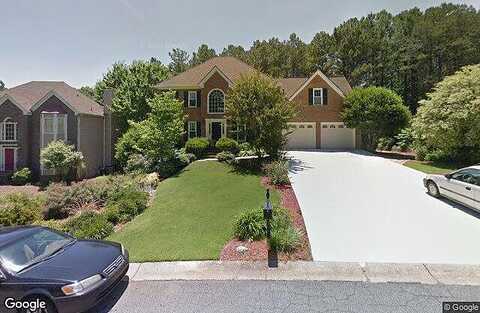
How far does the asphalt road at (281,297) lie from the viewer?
17.1 feet

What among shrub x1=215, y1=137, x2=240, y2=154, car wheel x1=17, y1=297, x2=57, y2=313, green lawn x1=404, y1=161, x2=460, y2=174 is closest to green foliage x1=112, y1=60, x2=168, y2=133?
shrub x1=215, y1=137, x2=240, y2=154

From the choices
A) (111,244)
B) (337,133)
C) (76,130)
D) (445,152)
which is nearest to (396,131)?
(337,133)

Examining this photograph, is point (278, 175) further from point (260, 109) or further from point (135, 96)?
point (135, 96)

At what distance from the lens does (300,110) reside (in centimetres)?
2764

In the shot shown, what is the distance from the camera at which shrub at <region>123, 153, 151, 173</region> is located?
19.6 meters

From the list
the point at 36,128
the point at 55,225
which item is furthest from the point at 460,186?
the point at 36,128

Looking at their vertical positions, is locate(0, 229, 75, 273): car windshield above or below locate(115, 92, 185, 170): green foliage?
below

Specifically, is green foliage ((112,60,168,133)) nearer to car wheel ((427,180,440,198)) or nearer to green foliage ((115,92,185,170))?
green foliage ((115,92,185,170))

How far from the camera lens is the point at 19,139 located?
82.2ft

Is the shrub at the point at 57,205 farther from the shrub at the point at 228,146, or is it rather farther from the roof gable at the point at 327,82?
the roof gable at the point at 327,82

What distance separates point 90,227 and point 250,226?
5.75m

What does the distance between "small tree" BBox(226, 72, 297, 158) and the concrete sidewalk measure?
11578mm

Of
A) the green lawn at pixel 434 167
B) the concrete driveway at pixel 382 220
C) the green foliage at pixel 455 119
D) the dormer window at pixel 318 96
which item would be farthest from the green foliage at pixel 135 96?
the green foliage at pixel 455 119

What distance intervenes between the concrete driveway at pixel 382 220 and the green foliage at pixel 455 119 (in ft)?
13.4
